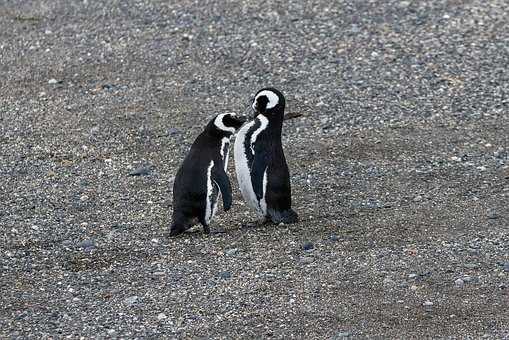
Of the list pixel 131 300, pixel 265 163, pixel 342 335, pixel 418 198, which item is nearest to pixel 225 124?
pixel 265 163

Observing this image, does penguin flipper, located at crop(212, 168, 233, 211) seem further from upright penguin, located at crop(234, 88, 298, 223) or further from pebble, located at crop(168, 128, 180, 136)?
pebble, located at crop(168, 128, 180, 136)

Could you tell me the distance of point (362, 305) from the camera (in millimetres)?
6371

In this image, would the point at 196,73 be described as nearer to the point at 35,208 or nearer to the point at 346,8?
the point at 346,8

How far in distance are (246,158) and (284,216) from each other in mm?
476

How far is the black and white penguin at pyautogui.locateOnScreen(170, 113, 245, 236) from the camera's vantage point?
24.6ft

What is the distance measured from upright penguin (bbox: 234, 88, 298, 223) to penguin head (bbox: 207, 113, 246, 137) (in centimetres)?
12

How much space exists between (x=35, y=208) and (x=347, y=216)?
86.1 inches

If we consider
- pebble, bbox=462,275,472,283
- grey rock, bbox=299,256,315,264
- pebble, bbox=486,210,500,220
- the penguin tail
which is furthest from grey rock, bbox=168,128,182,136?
pebble, bbox=462,275,472,283

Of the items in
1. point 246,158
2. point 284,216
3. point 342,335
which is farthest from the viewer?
point 246,158

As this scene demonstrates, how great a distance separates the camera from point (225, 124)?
779 cm

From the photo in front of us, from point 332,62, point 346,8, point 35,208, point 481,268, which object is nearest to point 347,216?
point 481,268

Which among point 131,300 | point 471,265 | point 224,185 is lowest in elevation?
point 471,265

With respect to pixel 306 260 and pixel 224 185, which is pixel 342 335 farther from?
pixel 224 185

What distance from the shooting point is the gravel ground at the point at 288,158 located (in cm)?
643
